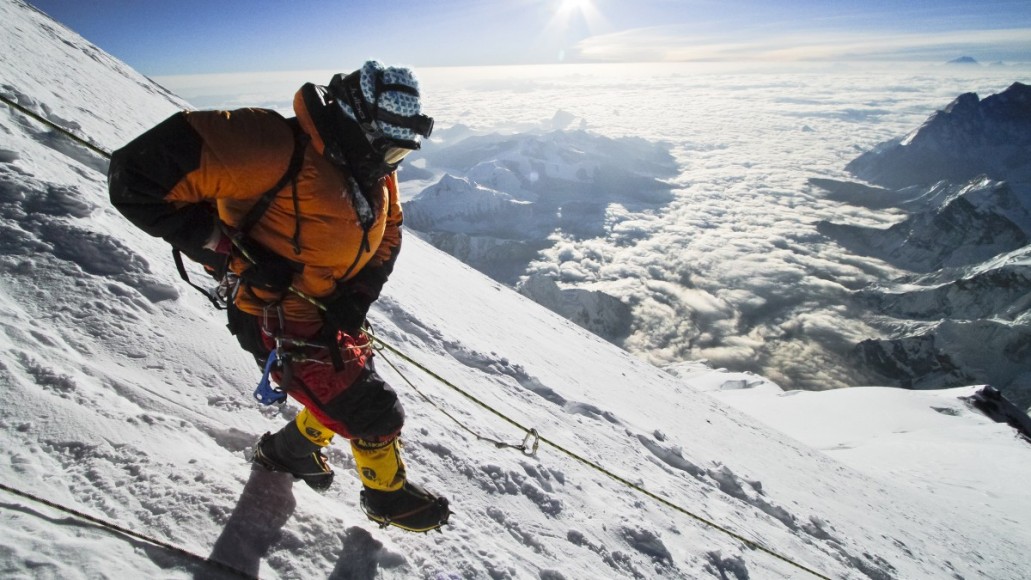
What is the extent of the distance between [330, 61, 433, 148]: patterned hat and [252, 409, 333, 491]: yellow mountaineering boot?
1.73m

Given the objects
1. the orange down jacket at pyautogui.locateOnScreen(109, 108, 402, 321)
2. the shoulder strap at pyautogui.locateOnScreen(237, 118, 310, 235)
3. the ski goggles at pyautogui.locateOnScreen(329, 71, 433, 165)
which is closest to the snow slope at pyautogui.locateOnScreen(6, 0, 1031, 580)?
the orange down jacket at pyautogui.locateOnScreen(109, 108, 402, 321)

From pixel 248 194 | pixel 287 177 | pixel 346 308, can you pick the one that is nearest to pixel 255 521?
pixel 346 308

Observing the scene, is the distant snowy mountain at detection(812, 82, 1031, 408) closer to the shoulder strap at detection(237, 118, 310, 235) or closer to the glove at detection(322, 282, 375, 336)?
the glove at detection(322, 282, 375, 336)

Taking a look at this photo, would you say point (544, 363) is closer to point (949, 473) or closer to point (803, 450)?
point (803, 450)

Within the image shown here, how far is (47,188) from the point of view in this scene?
15.6 ft

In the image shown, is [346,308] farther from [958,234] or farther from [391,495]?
[958,234]

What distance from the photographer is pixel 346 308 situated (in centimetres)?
272

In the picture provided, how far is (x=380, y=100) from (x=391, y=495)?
2.25 meters

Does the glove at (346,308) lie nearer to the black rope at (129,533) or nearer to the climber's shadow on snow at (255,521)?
the climber's shadow on snow at (255,521)

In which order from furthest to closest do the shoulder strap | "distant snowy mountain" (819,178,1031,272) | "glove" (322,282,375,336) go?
"distant snowy mountain" (819,178,1031,272), "glove" (322,282,375,336), the shoulder strap

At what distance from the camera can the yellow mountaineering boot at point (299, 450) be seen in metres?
2.96

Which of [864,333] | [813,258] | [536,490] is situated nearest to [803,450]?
[536,490]

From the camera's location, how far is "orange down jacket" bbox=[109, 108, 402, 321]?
6.70 ft

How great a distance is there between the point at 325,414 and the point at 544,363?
6973 mm
